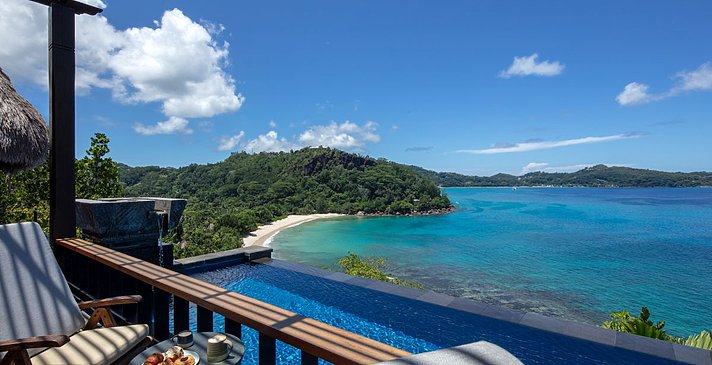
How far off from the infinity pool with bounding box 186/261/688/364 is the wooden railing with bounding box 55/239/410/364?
1618mm

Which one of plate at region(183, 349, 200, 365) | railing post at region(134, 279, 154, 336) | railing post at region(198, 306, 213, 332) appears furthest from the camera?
railing post at region(134, 279, 154, 336)

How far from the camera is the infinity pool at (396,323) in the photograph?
3.66 m

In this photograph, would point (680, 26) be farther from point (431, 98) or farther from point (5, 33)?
point (5, 33)

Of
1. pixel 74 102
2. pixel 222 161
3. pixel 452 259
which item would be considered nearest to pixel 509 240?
pixel 452 259

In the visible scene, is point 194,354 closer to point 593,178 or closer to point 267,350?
point 267,350

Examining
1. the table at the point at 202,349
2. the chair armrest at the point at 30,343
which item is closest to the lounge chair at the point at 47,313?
the chair armrest at the point at 30,343

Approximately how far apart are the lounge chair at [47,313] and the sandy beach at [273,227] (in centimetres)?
2220

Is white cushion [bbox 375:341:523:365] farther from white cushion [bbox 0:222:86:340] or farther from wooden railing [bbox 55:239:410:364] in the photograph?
white cushion [bbox 0:222:86:340]

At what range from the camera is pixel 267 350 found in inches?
46.3

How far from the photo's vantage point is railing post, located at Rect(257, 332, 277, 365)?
1160mm

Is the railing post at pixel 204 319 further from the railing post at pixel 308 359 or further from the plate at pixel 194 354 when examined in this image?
the railing post at pixel 308 359

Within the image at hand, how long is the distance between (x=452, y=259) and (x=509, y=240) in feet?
34.2

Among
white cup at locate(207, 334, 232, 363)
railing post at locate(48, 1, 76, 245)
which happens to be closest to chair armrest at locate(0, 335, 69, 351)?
white cup at locate(207, 334, 232, 363)

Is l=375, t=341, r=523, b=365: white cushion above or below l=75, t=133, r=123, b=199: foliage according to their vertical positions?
below
